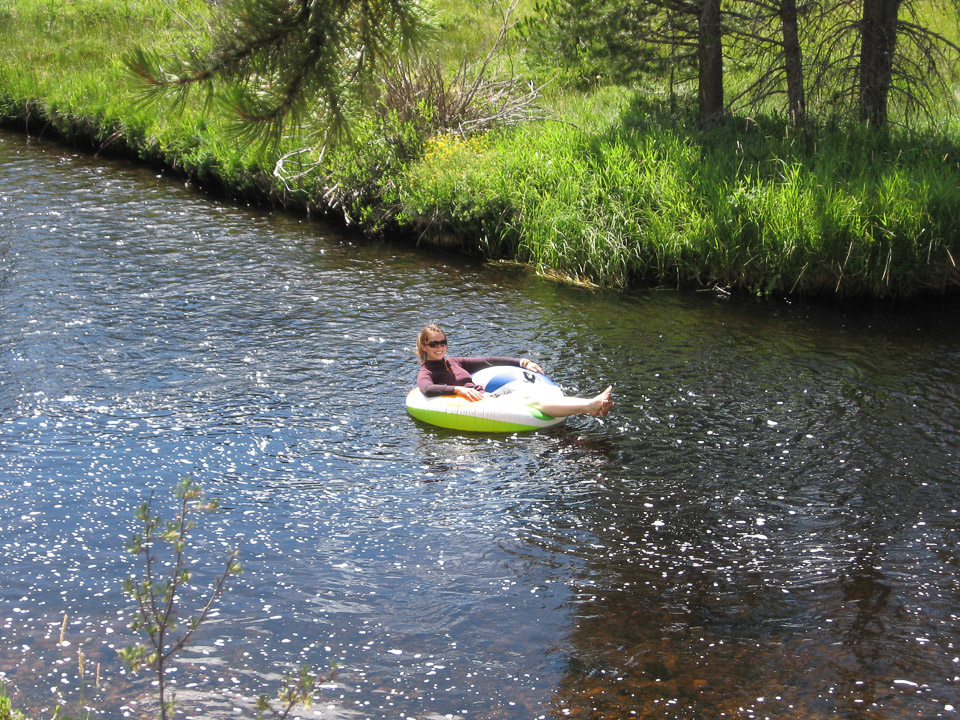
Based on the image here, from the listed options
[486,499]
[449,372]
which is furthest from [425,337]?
[486,499]

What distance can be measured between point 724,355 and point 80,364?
241 inches

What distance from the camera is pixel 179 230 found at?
1328cm

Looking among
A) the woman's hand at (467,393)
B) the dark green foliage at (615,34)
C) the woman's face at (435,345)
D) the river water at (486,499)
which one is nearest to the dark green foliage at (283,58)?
the river water at (486,499)

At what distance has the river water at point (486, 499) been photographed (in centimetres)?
477

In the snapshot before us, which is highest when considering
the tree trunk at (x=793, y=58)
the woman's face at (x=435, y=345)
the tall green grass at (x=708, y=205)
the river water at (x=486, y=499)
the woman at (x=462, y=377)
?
the tree trunk at (x=793, y=58)

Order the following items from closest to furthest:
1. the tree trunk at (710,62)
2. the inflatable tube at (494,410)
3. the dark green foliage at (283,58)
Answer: the dark green foliage at (283,58)
the inflatable tube at (494,410)
the tree trunk at (710,62)

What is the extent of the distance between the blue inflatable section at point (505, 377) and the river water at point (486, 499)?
0.45 m

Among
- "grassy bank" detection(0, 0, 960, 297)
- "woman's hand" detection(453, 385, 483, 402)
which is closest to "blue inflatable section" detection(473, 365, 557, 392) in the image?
"woman's hand" detection(453, 385, 483, 402)

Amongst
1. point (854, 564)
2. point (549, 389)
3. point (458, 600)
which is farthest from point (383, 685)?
point (549, 389)

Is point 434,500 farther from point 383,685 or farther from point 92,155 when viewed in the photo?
point 92,155

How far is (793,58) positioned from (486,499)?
8732mm

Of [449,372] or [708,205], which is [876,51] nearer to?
[708,205]

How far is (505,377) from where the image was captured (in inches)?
321

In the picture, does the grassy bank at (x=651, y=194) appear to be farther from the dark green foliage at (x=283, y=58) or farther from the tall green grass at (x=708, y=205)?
the dark green foliage at (x=283, y=58)
